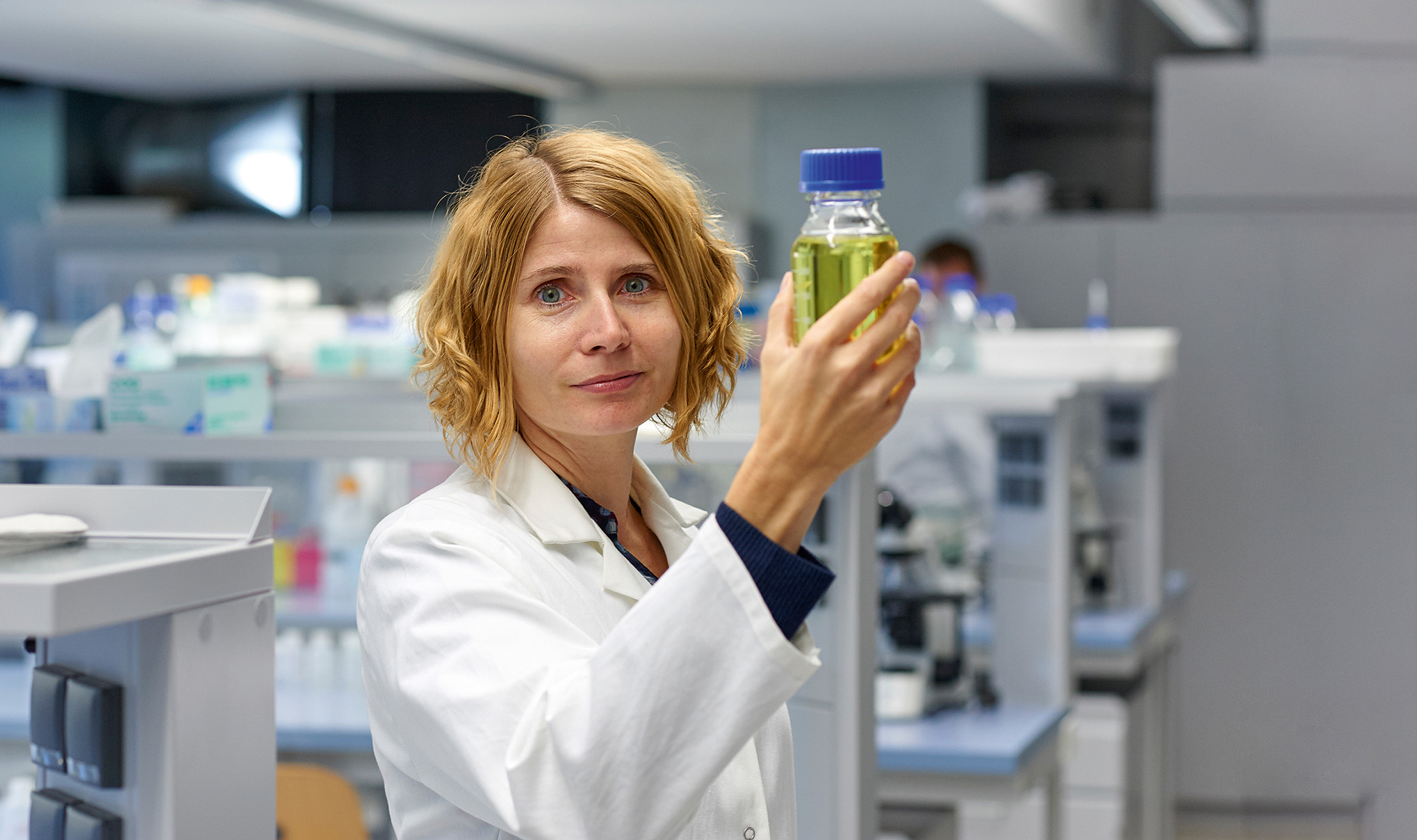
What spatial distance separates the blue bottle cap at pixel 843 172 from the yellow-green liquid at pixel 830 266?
3 centimetres

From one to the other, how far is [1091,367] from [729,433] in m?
2.26

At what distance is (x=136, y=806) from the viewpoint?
1.14 meters

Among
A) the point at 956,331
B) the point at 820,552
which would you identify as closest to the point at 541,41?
the point at 956,331

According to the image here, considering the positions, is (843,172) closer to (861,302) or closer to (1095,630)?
(861,302)

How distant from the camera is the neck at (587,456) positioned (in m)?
1.23

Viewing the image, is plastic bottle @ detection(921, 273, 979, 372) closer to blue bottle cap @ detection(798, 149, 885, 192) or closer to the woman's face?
the woman's face

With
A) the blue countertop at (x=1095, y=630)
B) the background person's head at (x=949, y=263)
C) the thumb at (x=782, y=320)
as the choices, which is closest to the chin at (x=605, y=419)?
the thumb at (x=782, y=320)

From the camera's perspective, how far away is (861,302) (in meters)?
0.86

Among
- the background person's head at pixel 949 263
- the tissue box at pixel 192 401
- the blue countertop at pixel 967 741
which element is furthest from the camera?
the background person's head at pixel 949 263

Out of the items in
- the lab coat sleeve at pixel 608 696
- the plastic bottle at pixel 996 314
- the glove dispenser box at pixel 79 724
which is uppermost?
the plastic bottle at pixel 996 314

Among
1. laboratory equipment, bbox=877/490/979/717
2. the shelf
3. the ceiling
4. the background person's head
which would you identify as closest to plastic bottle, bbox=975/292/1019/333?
the background person's head

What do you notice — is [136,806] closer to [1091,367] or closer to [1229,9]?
[1091,367]

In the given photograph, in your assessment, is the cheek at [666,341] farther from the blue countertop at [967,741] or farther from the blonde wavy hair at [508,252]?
the blue countertop at [967,741]

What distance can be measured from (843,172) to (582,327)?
11.0 inches
